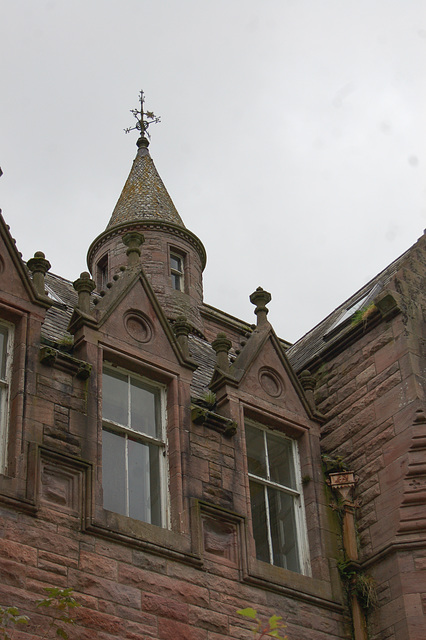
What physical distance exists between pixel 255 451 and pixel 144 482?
2.25 metres

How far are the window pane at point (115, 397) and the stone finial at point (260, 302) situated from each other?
9.87ft

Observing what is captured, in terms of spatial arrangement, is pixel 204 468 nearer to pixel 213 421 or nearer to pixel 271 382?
pixel 213 421

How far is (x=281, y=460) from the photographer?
1517 centimetres

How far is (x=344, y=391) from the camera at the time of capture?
16.1 meters

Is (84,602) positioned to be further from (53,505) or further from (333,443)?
(333,443)

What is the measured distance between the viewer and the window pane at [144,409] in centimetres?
1362

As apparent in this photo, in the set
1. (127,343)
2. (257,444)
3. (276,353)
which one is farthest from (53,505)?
(276,353)

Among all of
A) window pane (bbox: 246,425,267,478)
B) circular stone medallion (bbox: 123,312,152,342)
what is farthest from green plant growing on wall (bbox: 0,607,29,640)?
window pane (bbox: 246,425,267,478)

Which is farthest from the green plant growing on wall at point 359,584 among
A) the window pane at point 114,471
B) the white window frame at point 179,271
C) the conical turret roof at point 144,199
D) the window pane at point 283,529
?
the conical turret roof at point 144,199

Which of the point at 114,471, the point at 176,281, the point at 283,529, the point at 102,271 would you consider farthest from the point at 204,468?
the point at 102,271

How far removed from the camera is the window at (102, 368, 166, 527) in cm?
1286

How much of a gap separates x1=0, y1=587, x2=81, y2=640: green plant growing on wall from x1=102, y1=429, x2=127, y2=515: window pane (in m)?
1.69

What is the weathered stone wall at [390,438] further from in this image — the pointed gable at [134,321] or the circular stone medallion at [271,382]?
the pointed gable at [134,321]

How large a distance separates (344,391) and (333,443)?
2.59 ft
